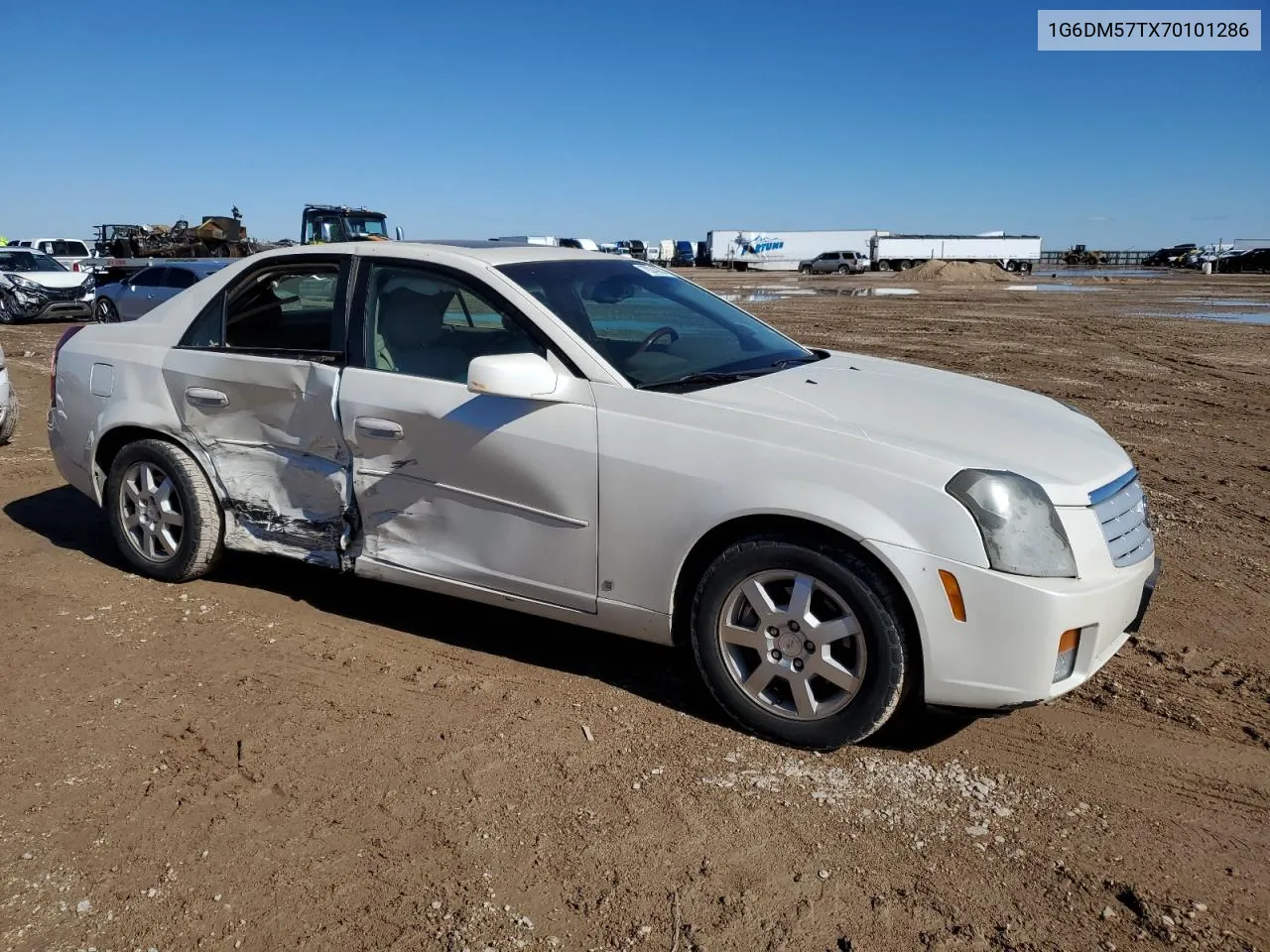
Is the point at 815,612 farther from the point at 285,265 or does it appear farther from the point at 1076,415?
the point at 285,265

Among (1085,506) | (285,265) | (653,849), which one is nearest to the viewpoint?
(653,849)

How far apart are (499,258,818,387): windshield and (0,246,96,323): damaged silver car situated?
20623 millimetres

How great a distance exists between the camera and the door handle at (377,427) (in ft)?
13.9

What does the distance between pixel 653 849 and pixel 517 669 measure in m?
1.40

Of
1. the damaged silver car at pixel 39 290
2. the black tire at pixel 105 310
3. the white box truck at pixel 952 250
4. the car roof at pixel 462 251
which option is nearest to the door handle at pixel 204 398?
the car roof at pixel 462 251

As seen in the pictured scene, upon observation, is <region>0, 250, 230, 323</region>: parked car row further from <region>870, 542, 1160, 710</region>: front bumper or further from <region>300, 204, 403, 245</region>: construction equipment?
<region>870, 542, 1160, 710</region>: front bumper

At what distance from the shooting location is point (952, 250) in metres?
69.6

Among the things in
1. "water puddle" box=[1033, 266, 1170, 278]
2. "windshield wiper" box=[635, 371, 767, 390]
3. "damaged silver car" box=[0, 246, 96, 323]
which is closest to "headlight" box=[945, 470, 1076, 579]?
"windshield wiper" box=[635, 371, 767, 390]

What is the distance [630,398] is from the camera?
3.76 meters

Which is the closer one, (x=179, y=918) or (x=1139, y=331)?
(x=179, y=918)

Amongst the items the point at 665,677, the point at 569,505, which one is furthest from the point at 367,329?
the point at 665,677

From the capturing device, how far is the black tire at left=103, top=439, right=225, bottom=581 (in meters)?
4.94

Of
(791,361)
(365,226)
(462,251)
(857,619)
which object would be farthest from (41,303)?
(857,619)

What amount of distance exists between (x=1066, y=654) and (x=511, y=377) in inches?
81.3
